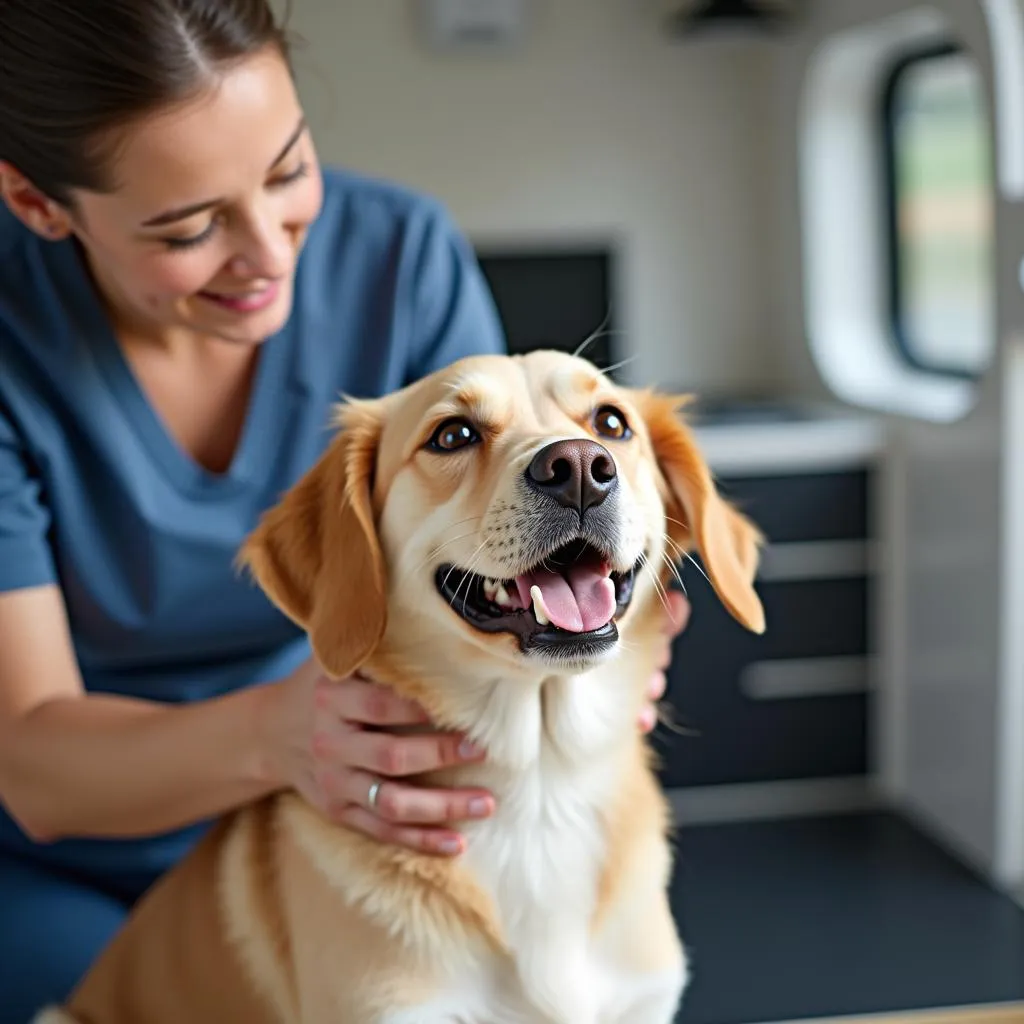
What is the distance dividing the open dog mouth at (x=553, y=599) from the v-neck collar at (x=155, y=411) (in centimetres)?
41

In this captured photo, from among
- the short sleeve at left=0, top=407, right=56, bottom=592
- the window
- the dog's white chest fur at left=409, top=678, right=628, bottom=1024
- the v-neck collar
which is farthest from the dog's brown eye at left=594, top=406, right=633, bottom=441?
the window

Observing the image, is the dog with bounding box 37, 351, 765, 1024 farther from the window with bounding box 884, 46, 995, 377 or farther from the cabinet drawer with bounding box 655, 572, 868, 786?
the window with bounding box 884, 46, 995, 377

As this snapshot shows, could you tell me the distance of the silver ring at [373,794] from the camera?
1090mm

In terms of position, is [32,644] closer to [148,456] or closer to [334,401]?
[148,456]

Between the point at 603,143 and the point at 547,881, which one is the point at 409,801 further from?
the point at 603,143

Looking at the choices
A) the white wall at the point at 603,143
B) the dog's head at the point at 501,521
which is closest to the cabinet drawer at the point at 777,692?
the white wall at the point at 603,143

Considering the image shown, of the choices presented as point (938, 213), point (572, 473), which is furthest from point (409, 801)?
point (938, 213)

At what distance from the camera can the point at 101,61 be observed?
3.80 feet

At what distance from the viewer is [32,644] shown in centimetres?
129

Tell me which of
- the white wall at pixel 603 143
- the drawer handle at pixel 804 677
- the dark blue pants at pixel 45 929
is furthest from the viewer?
the white wall at pixel 603 143

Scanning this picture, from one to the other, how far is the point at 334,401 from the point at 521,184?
93.9 inches

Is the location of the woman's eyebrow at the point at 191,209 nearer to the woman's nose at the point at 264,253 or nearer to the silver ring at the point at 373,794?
the woman's nose at the point at 264,253

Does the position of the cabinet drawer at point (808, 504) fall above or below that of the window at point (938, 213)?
below

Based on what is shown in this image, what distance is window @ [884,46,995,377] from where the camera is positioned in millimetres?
3207
